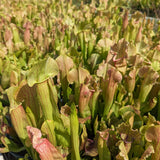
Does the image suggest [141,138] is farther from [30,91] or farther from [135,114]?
[30,91]

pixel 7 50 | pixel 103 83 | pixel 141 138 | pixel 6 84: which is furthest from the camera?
pixel 7 50

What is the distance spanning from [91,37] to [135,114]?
669mm

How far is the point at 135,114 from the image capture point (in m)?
0.77

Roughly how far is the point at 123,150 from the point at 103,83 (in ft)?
1.07

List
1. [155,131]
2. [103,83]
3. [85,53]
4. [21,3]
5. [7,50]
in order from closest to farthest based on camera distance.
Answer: [155,131], [103,83], [85,53], [7,50], [21,3]

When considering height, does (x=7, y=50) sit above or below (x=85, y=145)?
above

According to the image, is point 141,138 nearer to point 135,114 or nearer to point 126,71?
point 135,114

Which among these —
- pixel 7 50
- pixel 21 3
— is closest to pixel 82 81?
pixel 7 50

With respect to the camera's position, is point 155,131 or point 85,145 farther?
point 85,145

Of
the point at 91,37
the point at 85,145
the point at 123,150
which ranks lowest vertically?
the point at 85,145

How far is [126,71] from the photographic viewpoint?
0.99 m

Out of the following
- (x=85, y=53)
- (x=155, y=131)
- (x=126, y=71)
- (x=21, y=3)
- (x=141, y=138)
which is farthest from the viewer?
(x=21, y=3)

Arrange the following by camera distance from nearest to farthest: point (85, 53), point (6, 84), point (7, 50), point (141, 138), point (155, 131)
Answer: point (155, 131) → point (141, 138) → point (6, 84) → point (85, 53) → point (7, 50)

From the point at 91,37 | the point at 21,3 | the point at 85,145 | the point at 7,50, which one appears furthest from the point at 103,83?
A: the point at 21,3
